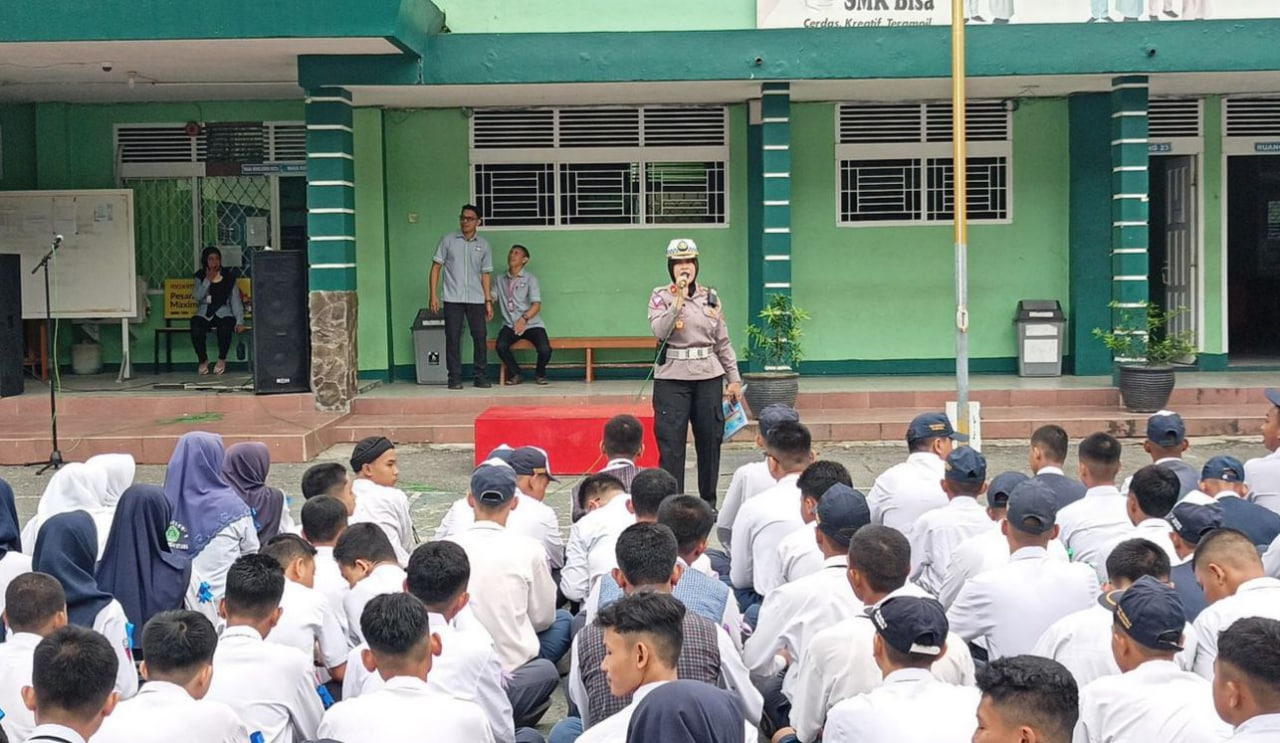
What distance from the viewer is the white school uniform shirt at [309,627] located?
4832 millimetres

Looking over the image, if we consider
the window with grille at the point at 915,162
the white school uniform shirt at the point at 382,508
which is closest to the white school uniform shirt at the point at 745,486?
the white school uniform shirt at the point at 382,508

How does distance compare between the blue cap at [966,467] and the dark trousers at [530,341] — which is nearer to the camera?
the blue cap at [966,467]

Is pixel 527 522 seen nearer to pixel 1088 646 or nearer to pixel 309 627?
pixel 309 627

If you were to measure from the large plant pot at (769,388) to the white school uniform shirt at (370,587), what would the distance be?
25.0 ft

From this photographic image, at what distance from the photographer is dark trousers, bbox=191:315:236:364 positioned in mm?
14977

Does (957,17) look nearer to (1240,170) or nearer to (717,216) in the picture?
(717,216)

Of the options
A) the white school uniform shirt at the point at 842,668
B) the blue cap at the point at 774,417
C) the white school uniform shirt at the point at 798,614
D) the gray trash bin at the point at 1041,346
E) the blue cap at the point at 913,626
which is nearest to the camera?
the blue cap at the point at 913,626

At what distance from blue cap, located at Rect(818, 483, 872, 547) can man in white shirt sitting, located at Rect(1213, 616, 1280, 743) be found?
64.7 inches

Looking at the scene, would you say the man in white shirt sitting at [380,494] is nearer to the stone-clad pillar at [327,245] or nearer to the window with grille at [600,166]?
the stone-clad pillar at [327,245]

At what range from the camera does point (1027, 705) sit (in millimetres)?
3236

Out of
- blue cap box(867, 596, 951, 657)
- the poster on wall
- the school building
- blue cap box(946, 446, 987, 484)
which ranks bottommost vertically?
blue cap box(867, 596, 951, 657)

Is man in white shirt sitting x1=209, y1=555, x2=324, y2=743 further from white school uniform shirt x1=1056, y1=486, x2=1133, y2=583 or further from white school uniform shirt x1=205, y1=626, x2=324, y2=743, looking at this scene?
white school uniform shirt x1=1056, y1=486, x2=1133, y2=583

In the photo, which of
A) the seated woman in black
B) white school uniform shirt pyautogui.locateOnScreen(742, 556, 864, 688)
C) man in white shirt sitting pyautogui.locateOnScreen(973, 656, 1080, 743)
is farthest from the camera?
the seated woman in black

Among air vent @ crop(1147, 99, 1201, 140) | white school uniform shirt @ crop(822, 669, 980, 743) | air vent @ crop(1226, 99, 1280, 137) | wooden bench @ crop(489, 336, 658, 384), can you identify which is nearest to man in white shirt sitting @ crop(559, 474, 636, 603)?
white school uniform shirt @ crop(822, 669, 980, 743)
